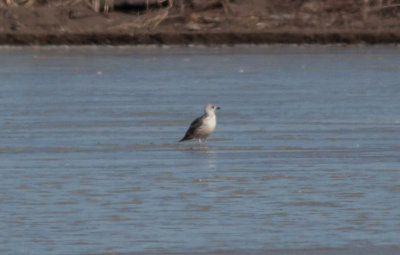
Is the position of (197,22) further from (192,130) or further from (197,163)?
(197,163)

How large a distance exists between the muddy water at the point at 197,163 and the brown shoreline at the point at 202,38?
48.0 ft

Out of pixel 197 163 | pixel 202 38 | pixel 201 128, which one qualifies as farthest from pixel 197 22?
pixel 197 163

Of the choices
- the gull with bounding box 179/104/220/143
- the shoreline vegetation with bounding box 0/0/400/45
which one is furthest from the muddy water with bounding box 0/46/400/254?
the shoreline vegetation with bounding box 0/0/400/45

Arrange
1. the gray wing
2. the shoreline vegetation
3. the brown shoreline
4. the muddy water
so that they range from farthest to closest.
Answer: the shoreline vegetation < the brown shoreline < the gray wing < the muddy water

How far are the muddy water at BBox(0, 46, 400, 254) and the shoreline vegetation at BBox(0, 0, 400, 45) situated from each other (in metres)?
15.3

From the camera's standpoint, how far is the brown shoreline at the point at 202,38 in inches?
1622

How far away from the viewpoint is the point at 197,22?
44438 millimetres

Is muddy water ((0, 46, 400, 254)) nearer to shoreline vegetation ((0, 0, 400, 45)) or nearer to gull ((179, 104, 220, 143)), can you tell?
gull ((179, 104, 220, 143))

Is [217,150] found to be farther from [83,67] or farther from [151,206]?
[83,67]

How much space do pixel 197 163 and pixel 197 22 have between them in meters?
32.1

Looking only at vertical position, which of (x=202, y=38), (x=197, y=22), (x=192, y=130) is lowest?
(x=202, y=38)

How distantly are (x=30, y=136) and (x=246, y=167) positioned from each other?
397 cm

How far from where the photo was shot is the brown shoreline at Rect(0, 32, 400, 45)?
41.2 m

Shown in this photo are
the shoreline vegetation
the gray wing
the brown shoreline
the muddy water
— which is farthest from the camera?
the shoreline vegetation
